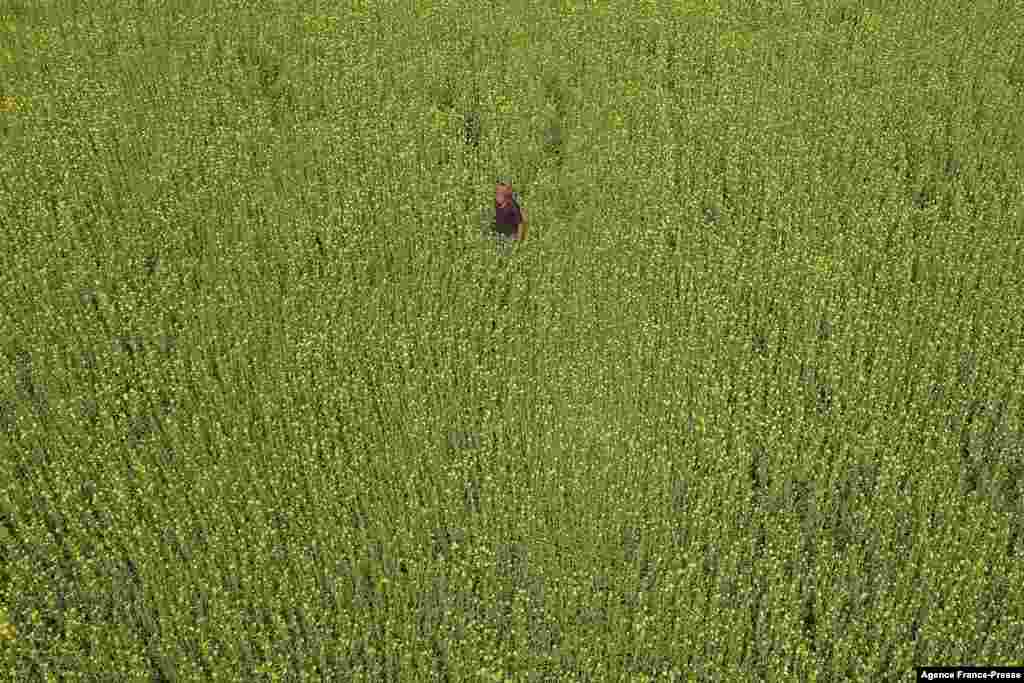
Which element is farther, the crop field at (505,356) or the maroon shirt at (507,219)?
the maroon shirt at (507,219)

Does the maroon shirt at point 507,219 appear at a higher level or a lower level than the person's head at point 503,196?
lower

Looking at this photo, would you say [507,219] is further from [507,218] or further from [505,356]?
[505,356]

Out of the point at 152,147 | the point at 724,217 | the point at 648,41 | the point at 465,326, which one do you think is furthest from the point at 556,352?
the point at 648,41

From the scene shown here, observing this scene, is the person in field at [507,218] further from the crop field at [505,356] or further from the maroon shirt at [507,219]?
the crop field at [505,356]

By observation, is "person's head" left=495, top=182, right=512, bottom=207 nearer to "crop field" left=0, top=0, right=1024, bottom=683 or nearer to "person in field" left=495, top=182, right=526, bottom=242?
"person in field" left=495, top=182, right=526, bottom=242

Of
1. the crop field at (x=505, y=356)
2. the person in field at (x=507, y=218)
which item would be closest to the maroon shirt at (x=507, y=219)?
the person in field at (x=507, y=218)

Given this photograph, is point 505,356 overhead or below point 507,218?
below

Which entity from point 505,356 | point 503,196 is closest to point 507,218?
point 503,196

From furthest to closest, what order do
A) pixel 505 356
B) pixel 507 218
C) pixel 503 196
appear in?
pixel 507 218, pixel 503 196, pixel 505 356

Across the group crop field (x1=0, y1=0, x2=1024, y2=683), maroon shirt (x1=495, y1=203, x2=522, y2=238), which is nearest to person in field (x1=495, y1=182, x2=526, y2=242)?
maroon shirt (x1=495, y1=203, x2=522, y2=238)
